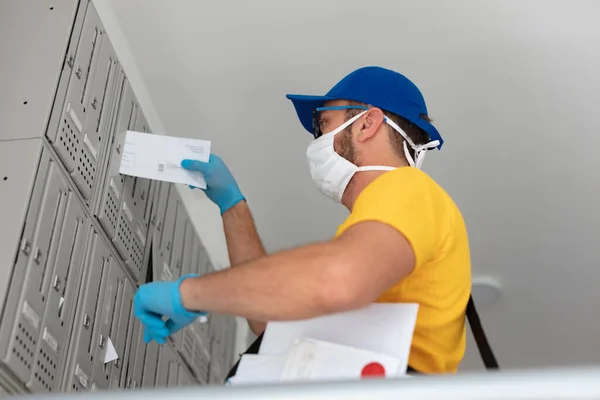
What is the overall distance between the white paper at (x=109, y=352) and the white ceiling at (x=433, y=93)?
101 cm

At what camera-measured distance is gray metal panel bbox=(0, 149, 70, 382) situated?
1496 mm

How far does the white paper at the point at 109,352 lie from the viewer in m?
1.95

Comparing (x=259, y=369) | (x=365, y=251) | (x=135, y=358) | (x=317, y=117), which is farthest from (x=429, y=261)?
(x=135, y=358)

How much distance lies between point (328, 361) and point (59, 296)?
729 millimetres

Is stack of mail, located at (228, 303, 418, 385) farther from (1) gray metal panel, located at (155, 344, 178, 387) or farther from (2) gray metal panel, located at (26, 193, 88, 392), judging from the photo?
(1) gray metal panel, located at (155, 344, 178, 387)

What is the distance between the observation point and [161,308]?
1.44 m

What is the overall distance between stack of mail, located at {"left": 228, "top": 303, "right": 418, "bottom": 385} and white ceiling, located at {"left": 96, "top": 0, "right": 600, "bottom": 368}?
1228 millimetres

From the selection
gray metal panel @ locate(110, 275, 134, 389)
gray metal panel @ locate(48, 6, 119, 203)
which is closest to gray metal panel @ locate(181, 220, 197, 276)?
gray metal panel @ locate(110, 275, 134, 389)

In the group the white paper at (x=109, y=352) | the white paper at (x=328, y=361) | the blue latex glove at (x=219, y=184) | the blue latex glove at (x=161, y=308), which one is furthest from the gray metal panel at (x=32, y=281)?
the white paper at (x=328, y=361)

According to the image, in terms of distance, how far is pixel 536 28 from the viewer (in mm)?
2391

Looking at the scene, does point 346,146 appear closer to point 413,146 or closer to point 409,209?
point 413,146

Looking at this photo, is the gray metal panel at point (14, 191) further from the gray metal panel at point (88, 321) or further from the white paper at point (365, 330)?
the white paper at point (365, 330)

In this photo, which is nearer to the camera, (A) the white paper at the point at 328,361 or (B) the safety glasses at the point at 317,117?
(A) the white paper at the point at 328,361

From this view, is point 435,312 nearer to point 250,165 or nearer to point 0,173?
point 0,173
